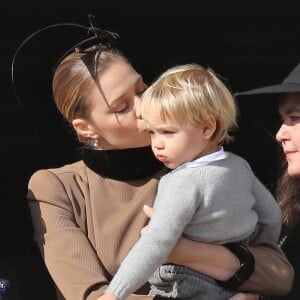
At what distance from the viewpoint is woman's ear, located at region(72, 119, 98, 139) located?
2779 mm

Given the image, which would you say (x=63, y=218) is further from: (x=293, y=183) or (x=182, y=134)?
(x=293, y=183)

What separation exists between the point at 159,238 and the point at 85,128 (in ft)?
1.98

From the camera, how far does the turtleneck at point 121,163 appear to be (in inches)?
108

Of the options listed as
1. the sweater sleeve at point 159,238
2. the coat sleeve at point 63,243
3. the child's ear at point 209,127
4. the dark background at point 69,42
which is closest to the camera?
the sweater sleeve at point 159,238

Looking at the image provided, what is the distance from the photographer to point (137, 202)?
2705mm

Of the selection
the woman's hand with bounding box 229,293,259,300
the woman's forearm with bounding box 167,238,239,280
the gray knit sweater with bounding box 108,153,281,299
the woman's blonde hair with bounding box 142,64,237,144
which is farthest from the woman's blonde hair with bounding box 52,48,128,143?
the woman's hand with bounding box 229,293,259,300

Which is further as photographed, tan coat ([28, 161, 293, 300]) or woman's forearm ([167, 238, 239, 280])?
tan coat ([28, 161, 293, 300])

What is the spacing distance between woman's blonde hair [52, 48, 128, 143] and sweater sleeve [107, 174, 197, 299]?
510 millimetres

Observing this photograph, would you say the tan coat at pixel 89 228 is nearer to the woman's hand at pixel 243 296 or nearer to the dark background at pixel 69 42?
the woman's hand at pixel 243 296

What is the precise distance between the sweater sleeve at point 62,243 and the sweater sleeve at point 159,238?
0.66 ft

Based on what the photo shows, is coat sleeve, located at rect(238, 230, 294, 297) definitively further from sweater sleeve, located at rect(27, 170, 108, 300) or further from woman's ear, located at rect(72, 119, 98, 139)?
woman's ear, located at rect(72, 119, 98, 139)

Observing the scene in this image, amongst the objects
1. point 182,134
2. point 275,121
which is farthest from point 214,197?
point 275,121

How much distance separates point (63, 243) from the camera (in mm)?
2582

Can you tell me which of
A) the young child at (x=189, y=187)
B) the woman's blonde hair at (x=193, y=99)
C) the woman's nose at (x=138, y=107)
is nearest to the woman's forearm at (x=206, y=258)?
the young child at (x=189, y=187)
